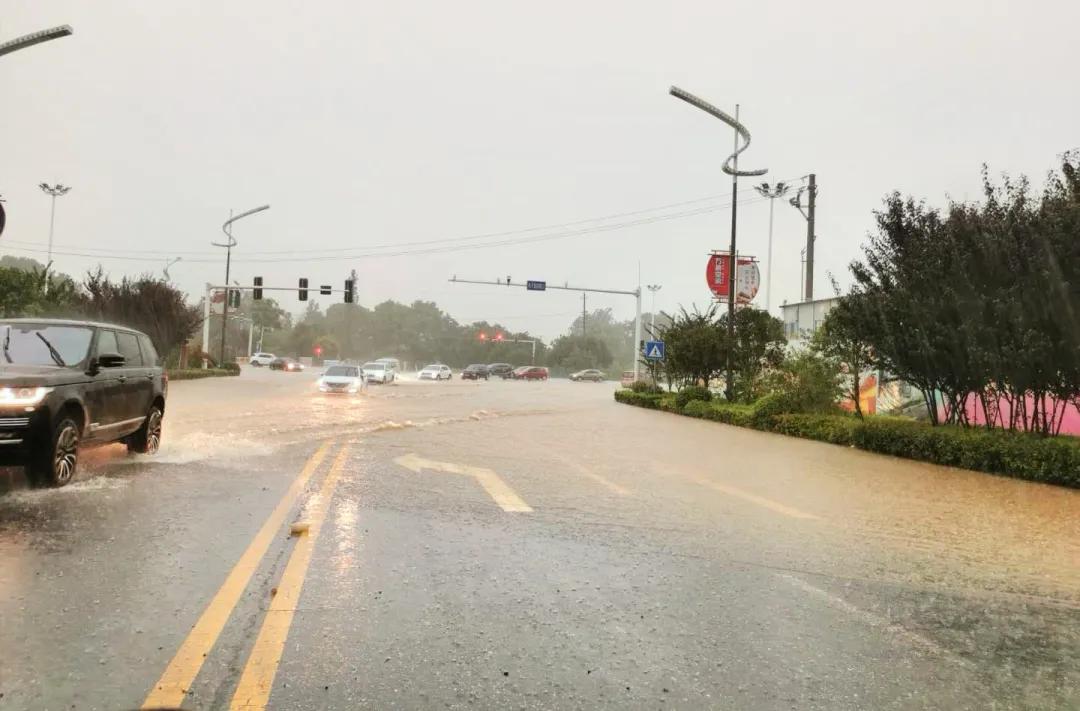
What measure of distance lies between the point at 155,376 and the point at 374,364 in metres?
42.3

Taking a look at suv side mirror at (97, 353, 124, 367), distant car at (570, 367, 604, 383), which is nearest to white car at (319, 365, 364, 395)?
suv side mirror at (97, 353, 124, 367)

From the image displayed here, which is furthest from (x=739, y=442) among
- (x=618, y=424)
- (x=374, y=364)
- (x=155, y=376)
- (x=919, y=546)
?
(x=374, y=364)

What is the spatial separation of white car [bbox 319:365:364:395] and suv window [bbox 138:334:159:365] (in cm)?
2163

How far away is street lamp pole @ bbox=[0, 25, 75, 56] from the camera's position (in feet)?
56.7

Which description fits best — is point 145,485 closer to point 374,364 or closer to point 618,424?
point 618,424

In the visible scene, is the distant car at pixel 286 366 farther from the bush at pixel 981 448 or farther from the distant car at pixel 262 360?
the bush at pixel 981 448

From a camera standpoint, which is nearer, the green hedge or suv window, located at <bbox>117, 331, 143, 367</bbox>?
→ suv window, located at <bbox>117, 331, 143, 367</bbox>

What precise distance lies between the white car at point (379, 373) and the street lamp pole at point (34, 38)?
3117 cm

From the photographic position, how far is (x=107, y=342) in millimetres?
9586

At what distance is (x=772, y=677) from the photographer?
12.3 ft

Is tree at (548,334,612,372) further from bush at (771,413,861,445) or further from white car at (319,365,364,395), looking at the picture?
bush at (771,413,861,445)

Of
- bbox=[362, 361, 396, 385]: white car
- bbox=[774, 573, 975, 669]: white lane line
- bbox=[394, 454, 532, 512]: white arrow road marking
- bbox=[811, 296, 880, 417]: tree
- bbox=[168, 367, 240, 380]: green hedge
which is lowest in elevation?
bbox=[394, 454, 532, 512]: white arrow road marking

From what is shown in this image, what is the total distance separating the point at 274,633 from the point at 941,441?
1265cm

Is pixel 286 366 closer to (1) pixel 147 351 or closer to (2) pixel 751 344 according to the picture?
(2) pixel 751 344
